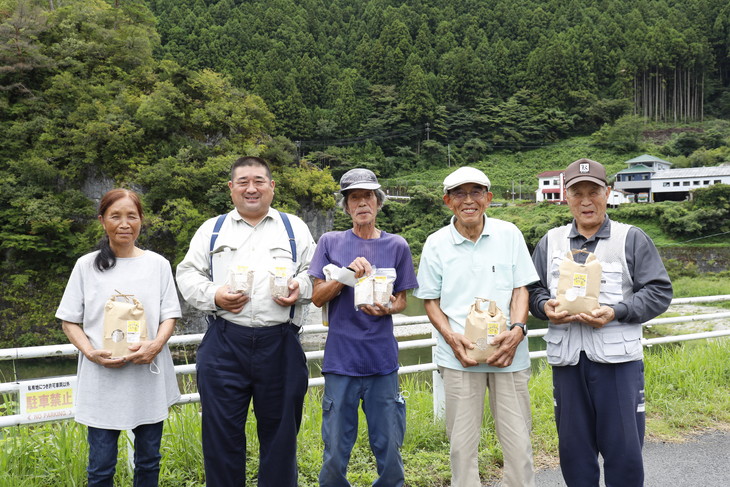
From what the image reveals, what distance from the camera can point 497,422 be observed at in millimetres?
2828

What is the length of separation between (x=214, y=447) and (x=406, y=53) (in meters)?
79.3

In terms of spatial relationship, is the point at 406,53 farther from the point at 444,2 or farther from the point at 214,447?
the point at 214,447

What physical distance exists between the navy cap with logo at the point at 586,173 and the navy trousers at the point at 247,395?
1768 millimetres

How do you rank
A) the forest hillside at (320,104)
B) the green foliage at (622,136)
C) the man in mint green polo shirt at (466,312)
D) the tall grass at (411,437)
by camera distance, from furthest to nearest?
the green foliage at (622,136) → the forest hillside at (320,104) → the tall grass at (411,437) → the man in mint green polo shirt at (466,312)

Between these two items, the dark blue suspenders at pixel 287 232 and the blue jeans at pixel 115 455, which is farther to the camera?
the dark blue suspenders at pixel 287 232

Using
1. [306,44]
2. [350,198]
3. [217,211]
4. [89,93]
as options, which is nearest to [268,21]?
[306,44]

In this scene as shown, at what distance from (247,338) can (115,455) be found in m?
0.85

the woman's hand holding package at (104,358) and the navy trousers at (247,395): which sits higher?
the woman's hand holding package at (104,358)

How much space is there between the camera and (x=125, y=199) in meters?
2.77

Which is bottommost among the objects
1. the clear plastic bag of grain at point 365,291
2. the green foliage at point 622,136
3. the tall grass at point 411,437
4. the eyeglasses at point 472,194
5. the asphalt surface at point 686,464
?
the asphalt surface at point 686,464

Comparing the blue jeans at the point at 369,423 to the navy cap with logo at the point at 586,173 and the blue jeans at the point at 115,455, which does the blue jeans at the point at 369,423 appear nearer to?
the blue jeans at the point at 115,455

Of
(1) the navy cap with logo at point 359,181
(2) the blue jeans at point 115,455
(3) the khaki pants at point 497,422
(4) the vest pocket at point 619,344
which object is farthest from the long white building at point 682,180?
(2) the blue jeans at point 115,455

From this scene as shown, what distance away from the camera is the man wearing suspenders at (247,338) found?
9.11 feet

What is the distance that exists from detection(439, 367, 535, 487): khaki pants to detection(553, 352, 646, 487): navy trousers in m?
0.21
